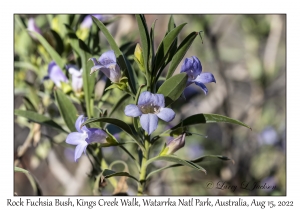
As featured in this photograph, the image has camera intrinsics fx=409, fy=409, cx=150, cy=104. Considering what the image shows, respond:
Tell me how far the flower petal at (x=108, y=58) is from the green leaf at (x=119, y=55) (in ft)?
0.05

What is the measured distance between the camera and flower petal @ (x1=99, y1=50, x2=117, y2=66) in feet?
3.32

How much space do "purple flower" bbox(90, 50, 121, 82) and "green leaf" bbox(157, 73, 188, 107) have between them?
0.14m

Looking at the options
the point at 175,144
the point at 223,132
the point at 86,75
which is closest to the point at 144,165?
the point at 175,144

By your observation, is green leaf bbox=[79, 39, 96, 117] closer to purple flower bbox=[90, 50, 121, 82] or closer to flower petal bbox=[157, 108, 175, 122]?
purple flower bbox=[90, 50, 121, 82]

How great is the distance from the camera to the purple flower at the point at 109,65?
3.33 feet

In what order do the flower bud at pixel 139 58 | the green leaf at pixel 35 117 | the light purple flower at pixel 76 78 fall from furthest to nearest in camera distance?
the light purple flower at pixel 76 78, the green leaf at pixel 35 117, the flower bud at pixel 139 58

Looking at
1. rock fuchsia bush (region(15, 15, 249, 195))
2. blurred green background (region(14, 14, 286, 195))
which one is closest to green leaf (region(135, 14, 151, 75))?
rock fuchsia bush (region(15, 15, 249, 195))

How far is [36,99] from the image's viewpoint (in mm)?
1512

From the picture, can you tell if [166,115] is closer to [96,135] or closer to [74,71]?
[96,135]

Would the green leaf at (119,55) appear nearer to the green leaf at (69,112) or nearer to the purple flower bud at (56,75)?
the green leaf at (69,112)

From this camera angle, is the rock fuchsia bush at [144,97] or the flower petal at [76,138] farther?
the flower petal at [76,138]

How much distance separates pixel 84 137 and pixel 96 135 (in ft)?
0.13

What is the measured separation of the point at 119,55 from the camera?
1.03m

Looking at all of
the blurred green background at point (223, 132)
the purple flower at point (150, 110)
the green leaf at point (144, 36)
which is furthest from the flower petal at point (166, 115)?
the blurred green background at point (223, 132)
